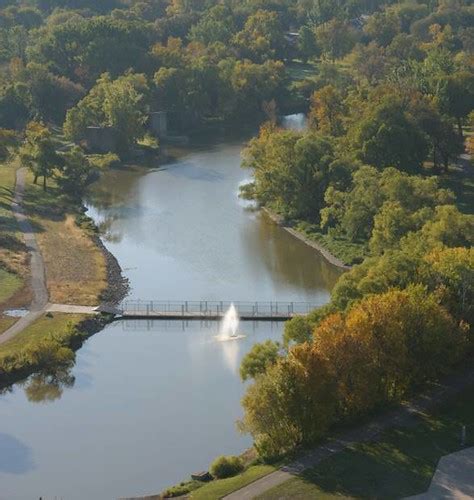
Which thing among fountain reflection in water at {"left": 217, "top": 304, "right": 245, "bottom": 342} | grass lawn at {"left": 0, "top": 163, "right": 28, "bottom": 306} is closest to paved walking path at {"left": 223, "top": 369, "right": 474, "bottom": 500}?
fountain reflection in water at {"left": 217, "top": 304, "right": 245, "bottom": 342}

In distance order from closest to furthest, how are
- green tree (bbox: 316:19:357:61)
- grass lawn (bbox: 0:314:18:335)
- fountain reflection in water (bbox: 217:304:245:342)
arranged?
grass lawn (bbox: 0:314:18:335) → fountain reflection in water (bbox: 217:304:245:342) → green tree (bbox: 316:19:357:61)

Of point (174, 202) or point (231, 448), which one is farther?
point (174, 202)

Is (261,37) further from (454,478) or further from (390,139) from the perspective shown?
(454,478)

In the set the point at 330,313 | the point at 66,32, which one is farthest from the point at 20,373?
the point at 66,32

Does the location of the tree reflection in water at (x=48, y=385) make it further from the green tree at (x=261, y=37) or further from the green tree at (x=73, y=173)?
the green tree at (x=261, y=37)

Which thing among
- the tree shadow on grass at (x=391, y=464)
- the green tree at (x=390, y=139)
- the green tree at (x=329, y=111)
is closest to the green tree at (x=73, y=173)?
the green tree at (x=329, y=111)

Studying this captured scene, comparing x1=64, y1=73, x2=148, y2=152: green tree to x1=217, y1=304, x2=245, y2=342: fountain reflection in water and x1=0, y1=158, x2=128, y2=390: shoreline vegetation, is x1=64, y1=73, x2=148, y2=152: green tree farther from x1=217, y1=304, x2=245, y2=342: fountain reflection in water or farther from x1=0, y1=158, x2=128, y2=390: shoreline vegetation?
x1=217, y1=304, x2=245, y2=342: fountain reflection in water

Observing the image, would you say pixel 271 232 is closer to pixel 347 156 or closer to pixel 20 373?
pixel 347 156
